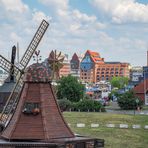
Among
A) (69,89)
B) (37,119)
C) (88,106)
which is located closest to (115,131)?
(37,119)

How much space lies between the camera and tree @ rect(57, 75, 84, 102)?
84688mm

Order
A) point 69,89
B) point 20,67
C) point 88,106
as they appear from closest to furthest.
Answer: point 20,67, point 88,106, point 69,89

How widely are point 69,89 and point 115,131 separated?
36.7 metres

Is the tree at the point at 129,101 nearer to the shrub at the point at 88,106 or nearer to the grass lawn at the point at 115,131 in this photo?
the shrub at the point at 88,106

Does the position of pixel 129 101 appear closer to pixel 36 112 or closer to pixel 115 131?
pixel 115 131

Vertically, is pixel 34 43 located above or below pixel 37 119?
above

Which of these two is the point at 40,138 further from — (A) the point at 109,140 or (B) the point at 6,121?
(A) the point at 109,140

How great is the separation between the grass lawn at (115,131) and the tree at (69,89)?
924 inches

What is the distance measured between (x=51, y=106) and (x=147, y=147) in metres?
13.5

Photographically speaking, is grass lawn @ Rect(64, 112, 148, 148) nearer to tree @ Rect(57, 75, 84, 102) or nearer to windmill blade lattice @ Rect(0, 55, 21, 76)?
windmill blade lattice @ Rect(0, 55, 21, 76)

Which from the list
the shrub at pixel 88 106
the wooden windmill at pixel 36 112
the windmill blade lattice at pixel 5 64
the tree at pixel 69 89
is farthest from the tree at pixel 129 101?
the wooden windmill at pixel 36 112

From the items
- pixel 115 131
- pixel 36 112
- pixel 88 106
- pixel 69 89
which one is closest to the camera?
pixel 36 112

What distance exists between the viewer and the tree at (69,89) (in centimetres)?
8469

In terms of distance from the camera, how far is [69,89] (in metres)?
84.7
